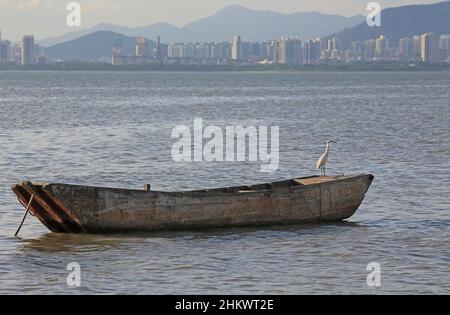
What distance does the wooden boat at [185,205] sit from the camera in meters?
27.0

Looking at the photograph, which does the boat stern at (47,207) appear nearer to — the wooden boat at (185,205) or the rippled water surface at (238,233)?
the wooden boat at (185,205)

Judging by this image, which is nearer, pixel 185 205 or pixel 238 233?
pixel 185 205

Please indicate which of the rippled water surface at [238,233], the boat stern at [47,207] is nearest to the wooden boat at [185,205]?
the boat stern at [47,207]

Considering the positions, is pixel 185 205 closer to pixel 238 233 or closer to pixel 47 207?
pixel 238 233

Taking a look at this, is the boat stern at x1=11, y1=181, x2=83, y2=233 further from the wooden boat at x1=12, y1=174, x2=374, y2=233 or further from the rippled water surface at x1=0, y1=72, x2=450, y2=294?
the rippled water surface at x1=0, y1=72, x2=450, y2=294

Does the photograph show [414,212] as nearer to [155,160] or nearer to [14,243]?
[14,243]

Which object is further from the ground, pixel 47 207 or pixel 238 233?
pixel 47 207

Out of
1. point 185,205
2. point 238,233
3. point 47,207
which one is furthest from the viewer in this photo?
point 238,233

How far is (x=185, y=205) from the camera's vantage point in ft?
92.0

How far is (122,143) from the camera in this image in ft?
187

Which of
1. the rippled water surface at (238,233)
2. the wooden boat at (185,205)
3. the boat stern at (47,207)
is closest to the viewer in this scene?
the rippled water surface at (238,233)

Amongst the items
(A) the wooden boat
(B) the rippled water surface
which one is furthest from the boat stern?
(B) the rippled water surface

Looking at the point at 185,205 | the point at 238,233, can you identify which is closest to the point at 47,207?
the point at 185,205

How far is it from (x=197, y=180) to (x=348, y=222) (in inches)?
408
